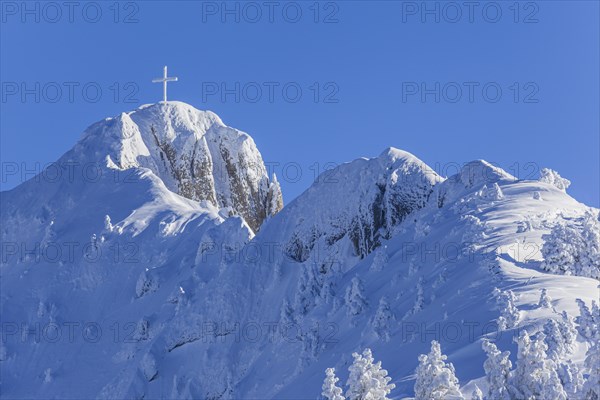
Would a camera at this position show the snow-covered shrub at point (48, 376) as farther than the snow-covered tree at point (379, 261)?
Yes

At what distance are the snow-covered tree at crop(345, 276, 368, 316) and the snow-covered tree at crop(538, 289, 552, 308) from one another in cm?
1137

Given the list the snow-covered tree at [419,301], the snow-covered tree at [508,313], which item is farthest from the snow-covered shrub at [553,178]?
the snow-covered tree at [508,313]

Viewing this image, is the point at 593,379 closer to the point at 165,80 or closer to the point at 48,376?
the point at 48,376

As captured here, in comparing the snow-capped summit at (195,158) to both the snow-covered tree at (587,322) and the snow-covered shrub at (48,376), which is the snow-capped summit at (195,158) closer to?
the snow-covered shrub at (48,376)

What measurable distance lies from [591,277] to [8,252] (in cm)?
5162

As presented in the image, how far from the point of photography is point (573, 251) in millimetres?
31391

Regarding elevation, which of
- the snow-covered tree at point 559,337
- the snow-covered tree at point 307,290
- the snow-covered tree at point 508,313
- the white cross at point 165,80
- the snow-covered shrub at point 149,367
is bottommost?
the snow-covered shrub at point 149,367

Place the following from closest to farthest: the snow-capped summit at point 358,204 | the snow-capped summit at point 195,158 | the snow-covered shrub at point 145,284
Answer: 1. the snow-capped summit at point 358,204
2. the snow-covered shrub at point 145,284
3. the snow-capped summit at point 195,158

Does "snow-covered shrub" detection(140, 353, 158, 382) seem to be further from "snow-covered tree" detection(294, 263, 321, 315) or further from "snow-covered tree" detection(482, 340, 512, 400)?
"snow-covered tree" detection(482, 340, 512, 400)

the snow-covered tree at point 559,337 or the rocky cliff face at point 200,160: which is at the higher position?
the rocky cliff face at point 200,160

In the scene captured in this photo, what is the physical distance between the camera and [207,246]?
56062 mm

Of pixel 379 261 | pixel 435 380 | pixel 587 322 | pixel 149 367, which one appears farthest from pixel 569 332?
pixel 149 367

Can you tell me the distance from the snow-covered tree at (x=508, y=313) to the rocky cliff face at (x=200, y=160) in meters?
56.9

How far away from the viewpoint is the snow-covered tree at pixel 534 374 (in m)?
17.6
